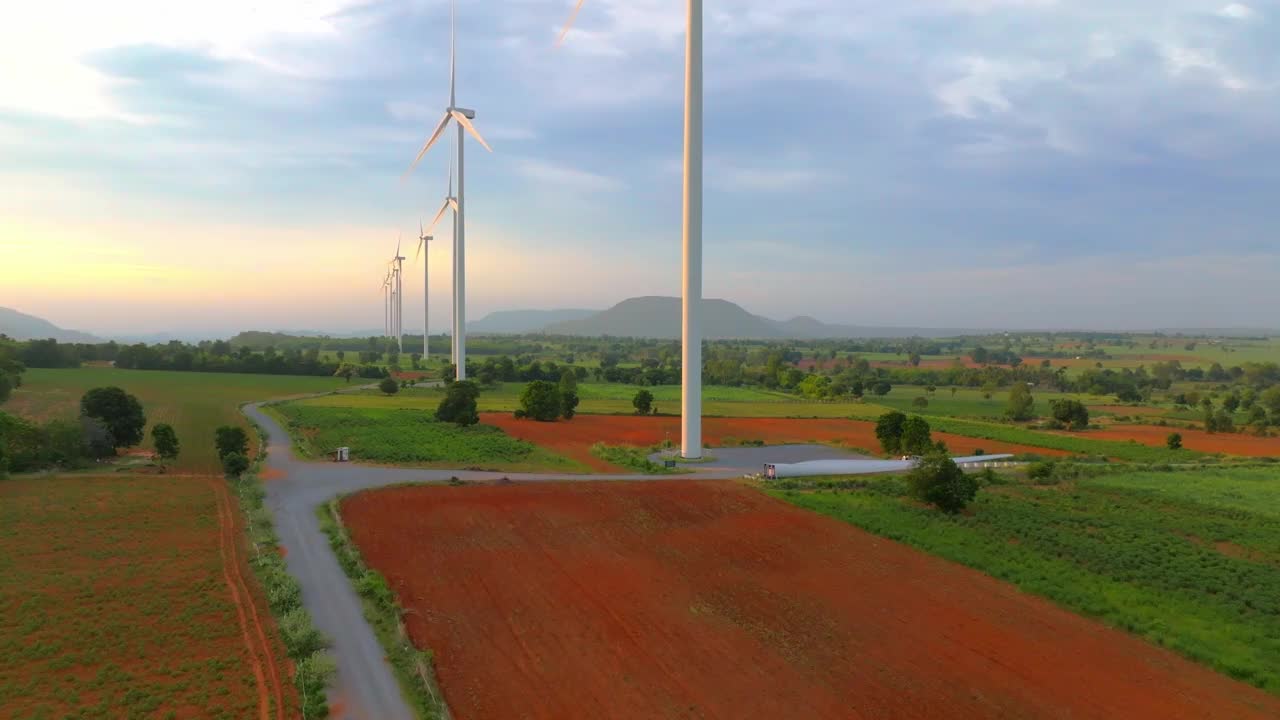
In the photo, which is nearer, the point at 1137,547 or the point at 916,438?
the point at 1137,547

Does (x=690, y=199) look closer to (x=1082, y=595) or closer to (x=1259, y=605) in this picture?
(x=1082, y=595)

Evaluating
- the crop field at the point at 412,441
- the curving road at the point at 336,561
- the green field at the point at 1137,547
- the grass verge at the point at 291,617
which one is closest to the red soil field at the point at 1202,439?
the green field at the point at 1137,547

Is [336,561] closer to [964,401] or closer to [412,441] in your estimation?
[412,441]

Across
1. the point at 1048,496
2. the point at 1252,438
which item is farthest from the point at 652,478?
the point at 1252,438

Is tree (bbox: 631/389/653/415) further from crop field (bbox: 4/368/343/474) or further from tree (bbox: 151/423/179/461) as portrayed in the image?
tree (bbox: 151/423/179/461)

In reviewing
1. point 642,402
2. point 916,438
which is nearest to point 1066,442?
point 916,438

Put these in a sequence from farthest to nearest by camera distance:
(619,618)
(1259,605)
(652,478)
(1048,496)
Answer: (652,478) → (1048,496) → (1259,605) → (619,618)
